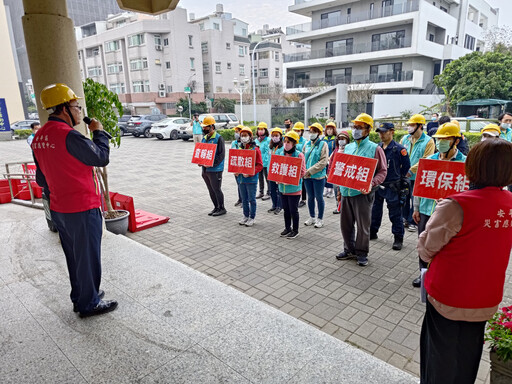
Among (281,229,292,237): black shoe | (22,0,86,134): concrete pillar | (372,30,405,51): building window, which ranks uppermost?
(372,30,405,51): building window

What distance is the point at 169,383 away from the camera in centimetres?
249

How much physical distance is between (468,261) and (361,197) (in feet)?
9.42

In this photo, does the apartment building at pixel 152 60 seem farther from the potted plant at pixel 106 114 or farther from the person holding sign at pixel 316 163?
the person holding sign at pixel 316 163

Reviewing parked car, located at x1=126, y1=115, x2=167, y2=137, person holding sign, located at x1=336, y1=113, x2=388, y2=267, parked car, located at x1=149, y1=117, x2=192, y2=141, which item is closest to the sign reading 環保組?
person holding sign, located at x1=336, y1=113, x2=388, y2=267

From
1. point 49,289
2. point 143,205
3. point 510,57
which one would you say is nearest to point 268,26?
point 510,57

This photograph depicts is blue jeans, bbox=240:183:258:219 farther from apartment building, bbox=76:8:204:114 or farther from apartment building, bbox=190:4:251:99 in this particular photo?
apartment building, bbox=190:4:251:99

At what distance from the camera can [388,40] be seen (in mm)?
33094

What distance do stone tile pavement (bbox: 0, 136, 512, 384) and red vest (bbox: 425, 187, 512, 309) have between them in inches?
49.8

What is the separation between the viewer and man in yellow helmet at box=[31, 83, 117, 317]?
9.66ft

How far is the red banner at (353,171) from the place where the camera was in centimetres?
468

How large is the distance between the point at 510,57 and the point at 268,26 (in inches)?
2064

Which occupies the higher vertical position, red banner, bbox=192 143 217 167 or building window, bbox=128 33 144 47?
building window, bbox=128 33 144 47

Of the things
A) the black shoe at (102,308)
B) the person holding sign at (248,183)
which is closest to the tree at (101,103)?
the person holding sign at (248,183)

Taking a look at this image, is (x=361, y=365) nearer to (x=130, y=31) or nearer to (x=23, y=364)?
(x=23, y=364)
